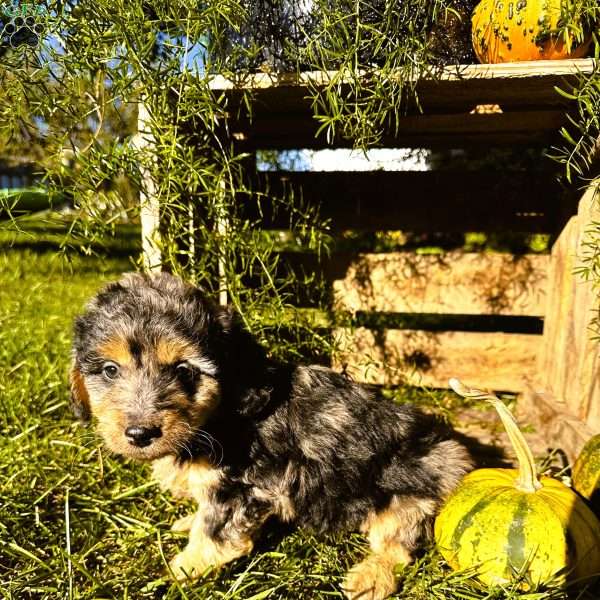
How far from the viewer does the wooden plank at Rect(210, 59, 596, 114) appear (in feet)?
7.54

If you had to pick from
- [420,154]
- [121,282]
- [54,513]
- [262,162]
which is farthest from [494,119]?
[54,513]

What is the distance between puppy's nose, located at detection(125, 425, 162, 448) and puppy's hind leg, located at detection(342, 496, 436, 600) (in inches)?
42.8

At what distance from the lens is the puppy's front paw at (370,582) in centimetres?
226

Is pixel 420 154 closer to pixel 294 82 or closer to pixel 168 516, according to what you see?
pixel 294 82

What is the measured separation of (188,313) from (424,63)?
1.49 m

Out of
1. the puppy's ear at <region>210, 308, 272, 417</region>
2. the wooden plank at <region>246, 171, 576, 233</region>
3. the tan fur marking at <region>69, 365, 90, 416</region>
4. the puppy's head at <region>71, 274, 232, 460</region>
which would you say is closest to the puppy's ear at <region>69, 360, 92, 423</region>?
the tan fur marking at <region>69, 365, 90, 416</region>

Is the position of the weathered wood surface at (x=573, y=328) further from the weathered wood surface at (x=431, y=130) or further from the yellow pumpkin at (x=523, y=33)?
the yellow pumpkin at (x=523, y=33)

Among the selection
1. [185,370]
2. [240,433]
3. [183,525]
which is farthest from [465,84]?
[183,525]

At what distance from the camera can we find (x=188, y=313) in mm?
2215

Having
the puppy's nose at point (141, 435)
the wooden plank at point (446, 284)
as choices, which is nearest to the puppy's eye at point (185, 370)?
the puppy's nose at point (141, 435)

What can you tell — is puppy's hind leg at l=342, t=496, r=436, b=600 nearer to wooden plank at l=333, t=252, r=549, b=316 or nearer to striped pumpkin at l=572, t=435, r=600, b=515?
striped pumpkin at l=572, t=435, r=600, b=515

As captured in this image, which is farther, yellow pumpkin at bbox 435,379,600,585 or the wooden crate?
the wooden crate

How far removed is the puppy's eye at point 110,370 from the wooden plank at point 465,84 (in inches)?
54.7

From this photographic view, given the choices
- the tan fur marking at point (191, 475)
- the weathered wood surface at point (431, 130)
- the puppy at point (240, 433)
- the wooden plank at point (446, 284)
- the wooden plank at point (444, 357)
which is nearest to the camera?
the puppy at point (240, 433)
